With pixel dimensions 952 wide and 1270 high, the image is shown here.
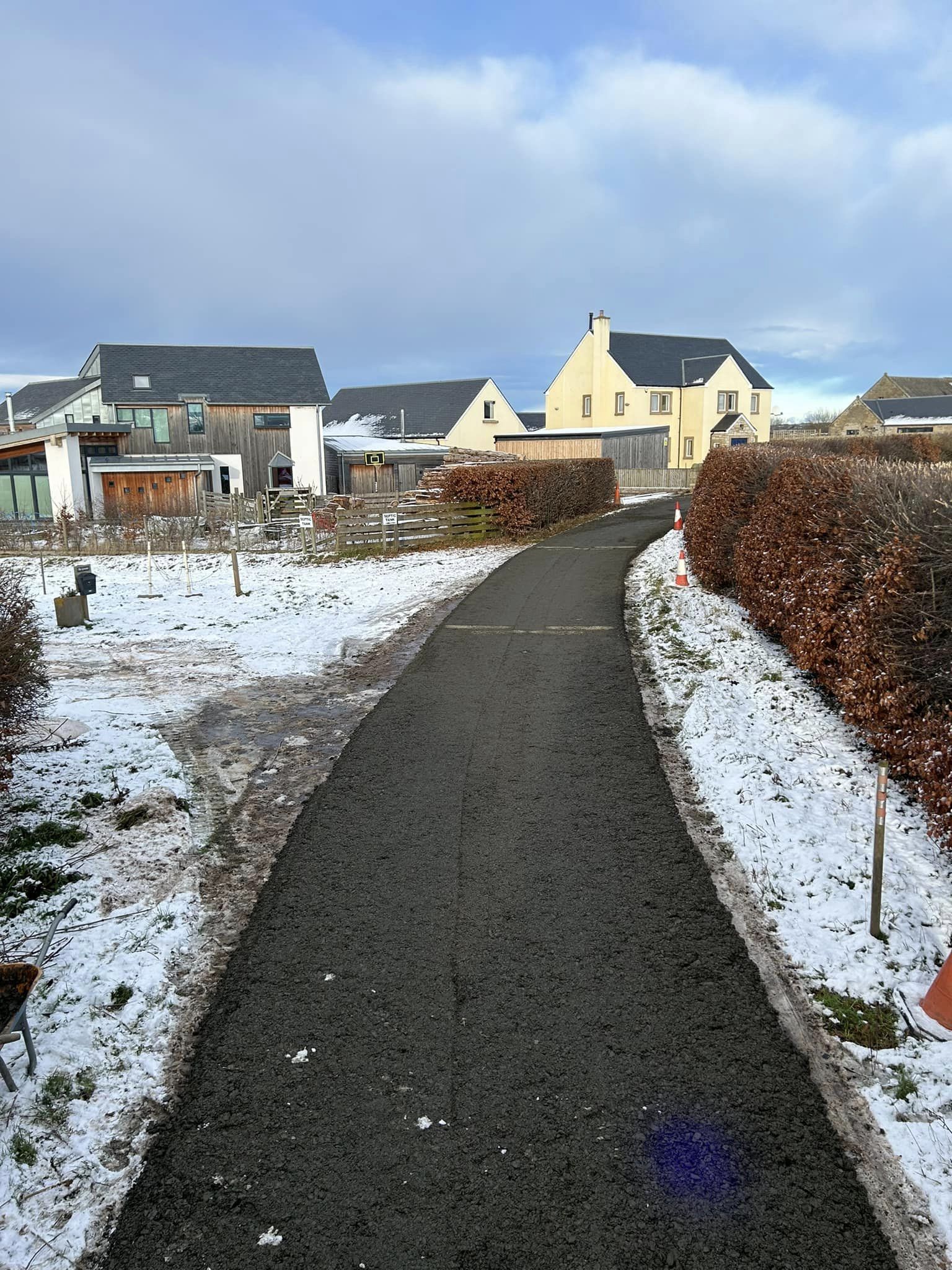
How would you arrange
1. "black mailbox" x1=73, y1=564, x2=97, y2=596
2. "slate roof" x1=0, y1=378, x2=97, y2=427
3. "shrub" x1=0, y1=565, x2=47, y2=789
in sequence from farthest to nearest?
1. "slate roof" x1=0, y1=378, x2=97, y2=427
2. "black mailbox" x1=73, y1=564, x2=97, y2=596
3. "shrub" x1=0, y1=565, x2=47, y2=789

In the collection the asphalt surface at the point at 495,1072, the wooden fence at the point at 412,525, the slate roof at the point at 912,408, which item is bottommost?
the asphalt surface at the point at 495,1072

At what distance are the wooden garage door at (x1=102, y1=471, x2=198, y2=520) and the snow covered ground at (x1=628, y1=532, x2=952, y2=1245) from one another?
32.5m

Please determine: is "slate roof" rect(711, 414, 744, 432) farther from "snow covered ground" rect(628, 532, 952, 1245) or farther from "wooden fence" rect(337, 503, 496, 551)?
"snow covered ground" rect(628, 532, 952, 1245)

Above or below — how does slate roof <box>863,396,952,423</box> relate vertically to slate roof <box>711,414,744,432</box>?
above

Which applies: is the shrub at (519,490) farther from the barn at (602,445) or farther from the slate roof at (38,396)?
the slate roof at (38,396)

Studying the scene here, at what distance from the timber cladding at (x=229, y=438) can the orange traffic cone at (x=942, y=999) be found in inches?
1823

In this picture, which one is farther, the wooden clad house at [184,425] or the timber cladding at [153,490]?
the wooden clad house at [184,425]

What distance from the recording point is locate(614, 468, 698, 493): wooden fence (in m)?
48.4

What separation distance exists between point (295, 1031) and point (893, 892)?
4135mm

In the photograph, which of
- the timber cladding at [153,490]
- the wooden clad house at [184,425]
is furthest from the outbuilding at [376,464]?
the timber cladding at [153,490]

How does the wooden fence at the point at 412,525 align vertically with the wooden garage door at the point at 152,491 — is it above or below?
below

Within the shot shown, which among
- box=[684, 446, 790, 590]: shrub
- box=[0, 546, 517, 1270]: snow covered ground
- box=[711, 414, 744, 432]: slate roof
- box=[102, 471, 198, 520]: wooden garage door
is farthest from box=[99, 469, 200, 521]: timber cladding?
box=[711, 414, 744, 432]: slate roof

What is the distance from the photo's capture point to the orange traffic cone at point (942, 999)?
4680 mm

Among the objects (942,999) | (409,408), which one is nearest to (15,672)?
(942,999)
